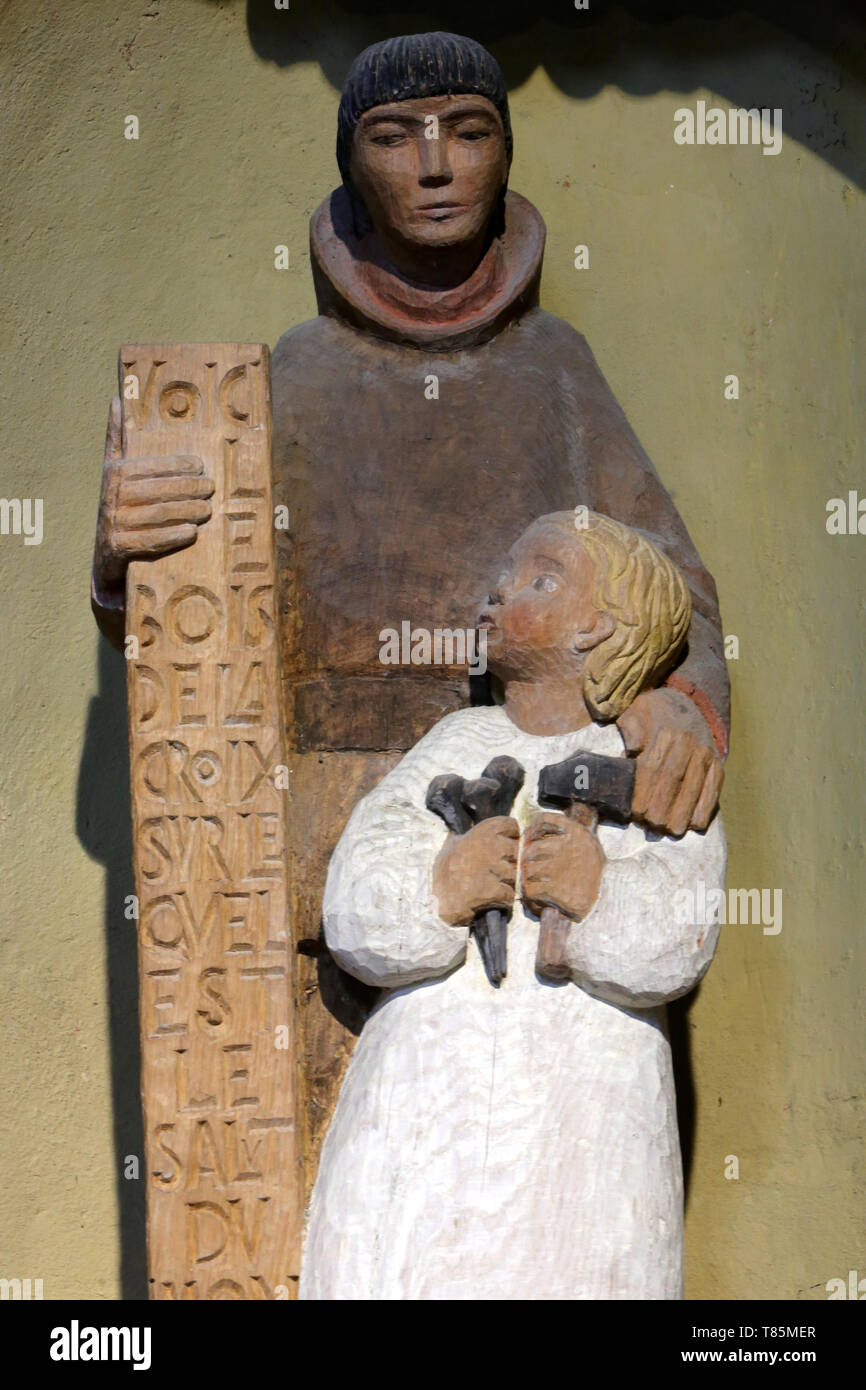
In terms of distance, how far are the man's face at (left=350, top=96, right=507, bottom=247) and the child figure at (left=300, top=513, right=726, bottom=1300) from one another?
0.67m

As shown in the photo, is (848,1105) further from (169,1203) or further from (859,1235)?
(169,1203)

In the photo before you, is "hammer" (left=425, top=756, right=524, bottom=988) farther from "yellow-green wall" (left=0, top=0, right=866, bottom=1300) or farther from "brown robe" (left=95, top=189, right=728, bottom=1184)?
"yellow-green wall" (left=0, top=0, right=866, bottom=1300)

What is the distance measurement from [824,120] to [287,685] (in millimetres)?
1744

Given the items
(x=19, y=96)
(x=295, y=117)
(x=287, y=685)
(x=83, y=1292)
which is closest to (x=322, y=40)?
(x=295, y=117)

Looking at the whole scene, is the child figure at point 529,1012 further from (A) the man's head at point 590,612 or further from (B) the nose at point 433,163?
(B) the nose at point 433,163

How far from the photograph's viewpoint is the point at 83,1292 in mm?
4371

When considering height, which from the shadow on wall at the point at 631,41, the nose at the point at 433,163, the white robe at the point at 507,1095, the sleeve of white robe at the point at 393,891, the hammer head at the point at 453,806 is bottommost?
the white robe at the point at 507,1095

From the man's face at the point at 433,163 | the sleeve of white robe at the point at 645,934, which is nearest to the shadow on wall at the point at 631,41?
the man's face at the point at 433,163

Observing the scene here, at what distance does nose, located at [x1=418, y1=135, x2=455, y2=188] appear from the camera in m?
3.80

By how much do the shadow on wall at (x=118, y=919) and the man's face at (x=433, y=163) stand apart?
1.17m

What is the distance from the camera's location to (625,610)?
3.42 m

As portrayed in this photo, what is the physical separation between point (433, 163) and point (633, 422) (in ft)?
3.31

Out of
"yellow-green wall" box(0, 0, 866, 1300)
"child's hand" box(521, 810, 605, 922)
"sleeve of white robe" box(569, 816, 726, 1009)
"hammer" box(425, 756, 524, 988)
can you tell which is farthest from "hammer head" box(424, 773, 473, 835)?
"yellow-green wall" box(0, 0, 866, 1300)

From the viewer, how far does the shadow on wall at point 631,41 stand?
471 cm
